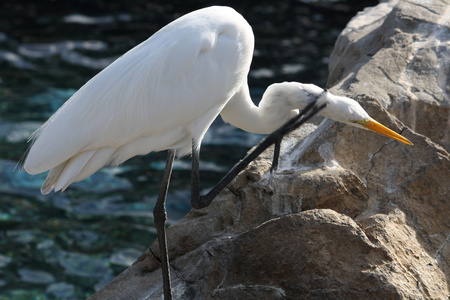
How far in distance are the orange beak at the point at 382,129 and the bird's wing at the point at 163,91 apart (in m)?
0.70

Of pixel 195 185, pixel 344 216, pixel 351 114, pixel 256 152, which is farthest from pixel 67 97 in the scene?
pixel 344 216

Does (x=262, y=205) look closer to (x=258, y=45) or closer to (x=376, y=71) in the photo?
(x=376, y=71)

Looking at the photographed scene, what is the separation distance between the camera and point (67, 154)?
10.4 feet

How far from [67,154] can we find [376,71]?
198cm

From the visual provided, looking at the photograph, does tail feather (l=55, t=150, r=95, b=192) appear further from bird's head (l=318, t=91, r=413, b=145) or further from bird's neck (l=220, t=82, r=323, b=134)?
bird's head (l=318, t=91, r=413, b=145)

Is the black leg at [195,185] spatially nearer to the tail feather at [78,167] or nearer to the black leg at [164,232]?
the black leg at [164,232]

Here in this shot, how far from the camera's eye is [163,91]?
10.9 feet

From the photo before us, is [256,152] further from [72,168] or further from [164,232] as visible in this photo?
[72,168]

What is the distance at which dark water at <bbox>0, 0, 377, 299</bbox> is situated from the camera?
5.70 meters

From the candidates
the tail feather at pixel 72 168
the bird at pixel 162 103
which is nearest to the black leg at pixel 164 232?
the bird at pixel 162 103

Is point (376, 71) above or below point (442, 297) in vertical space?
above

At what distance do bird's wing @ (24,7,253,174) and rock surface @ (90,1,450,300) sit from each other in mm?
556

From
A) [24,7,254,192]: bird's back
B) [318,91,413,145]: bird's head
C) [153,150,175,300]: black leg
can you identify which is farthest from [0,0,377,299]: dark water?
[318,91,413,145]: bird's head

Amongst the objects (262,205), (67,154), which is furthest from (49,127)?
(262,205)
